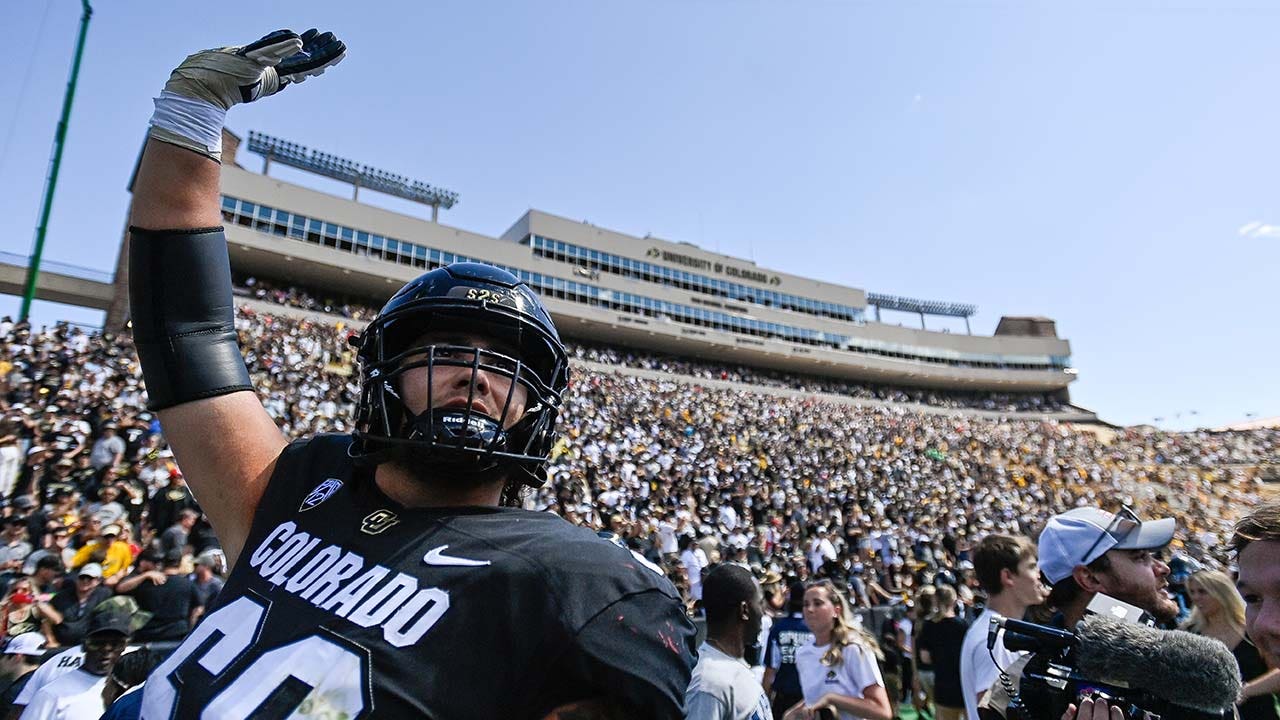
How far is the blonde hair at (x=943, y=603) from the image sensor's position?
20.6 feet

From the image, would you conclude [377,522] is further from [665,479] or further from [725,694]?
[665,479]

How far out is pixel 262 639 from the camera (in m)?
1.06

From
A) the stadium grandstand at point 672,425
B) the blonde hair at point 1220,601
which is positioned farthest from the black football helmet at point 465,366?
the blonde hair at point 1220,601

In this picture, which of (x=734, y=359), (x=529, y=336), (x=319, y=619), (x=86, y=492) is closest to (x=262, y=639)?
(x=319, y=619)

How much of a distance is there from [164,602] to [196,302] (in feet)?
16.6

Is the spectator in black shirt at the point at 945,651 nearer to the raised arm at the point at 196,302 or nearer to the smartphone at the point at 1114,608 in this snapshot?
the smartphone at the point at 1114,608

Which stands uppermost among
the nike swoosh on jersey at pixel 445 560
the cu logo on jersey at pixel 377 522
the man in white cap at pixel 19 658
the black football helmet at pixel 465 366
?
the black football helmet at pixel 465 366

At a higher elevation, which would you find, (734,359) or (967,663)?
(734,359)

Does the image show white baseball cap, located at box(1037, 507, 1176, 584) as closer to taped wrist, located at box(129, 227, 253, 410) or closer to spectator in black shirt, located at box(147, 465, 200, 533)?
taped wrist, located at box(129, 227, 253, 410)

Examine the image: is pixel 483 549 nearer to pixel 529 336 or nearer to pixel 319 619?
pixel 319 619

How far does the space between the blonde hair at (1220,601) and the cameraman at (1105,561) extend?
4.20ft

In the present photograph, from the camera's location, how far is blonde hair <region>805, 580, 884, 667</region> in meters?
4.33

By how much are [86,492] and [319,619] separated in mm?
10757

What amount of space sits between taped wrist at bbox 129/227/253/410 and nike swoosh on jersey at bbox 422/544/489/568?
73cm
